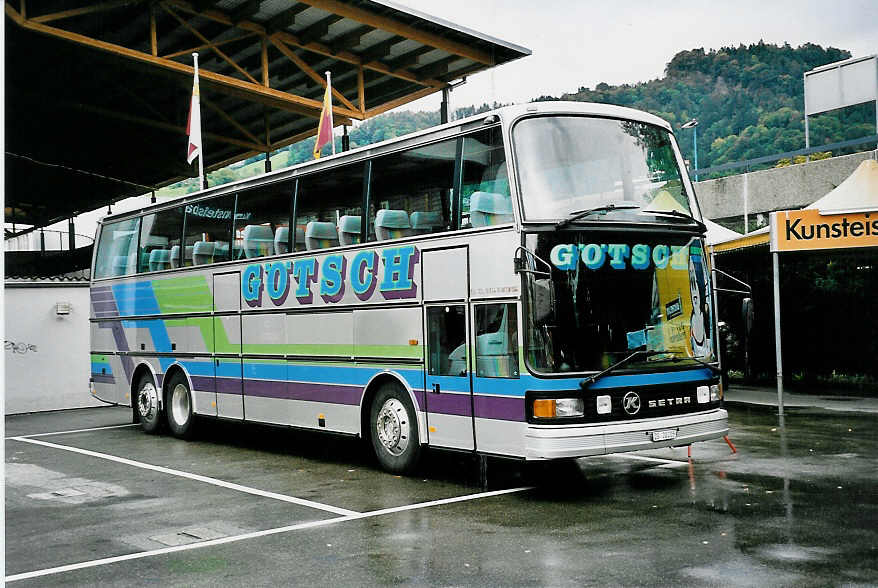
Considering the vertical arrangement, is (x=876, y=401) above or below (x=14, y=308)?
below

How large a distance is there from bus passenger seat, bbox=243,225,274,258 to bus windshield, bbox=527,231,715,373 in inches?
205

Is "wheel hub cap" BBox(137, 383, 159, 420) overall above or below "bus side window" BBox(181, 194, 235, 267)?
below

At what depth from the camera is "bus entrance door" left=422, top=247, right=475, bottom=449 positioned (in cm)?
1001

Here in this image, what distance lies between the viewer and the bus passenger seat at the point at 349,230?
11641 mm

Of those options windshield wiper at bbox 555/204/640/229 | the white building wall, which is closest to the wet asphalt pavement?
windshield wiper at bbox 555/204/640/229

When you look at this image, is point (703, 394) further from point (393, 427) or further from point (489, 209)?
point (393, 427)

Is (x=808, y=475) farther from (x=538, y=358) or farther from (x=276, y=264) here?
(x=276, y=264)

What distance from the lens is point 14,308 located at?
21.0 m

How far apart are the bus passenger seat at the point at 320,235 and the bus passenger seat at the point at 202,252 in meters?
2.74

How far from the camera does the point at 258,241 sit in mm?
13477

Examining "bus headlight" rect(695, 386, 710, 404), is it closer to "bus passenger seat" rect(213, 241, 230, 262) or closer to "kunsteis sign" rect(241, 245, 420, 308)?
"kunsteis sign" rect(241, 245, 420, 308)

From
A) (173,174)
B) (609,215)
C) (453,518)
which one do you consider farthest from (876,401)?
(173,174)

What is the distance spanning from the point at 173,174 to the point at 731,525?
32409mm

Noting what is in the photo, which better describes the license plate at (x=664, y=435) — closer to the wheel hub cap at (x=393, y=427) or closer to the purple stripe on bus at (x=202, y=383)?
the wheel hub cap at (x=393, y=427)
